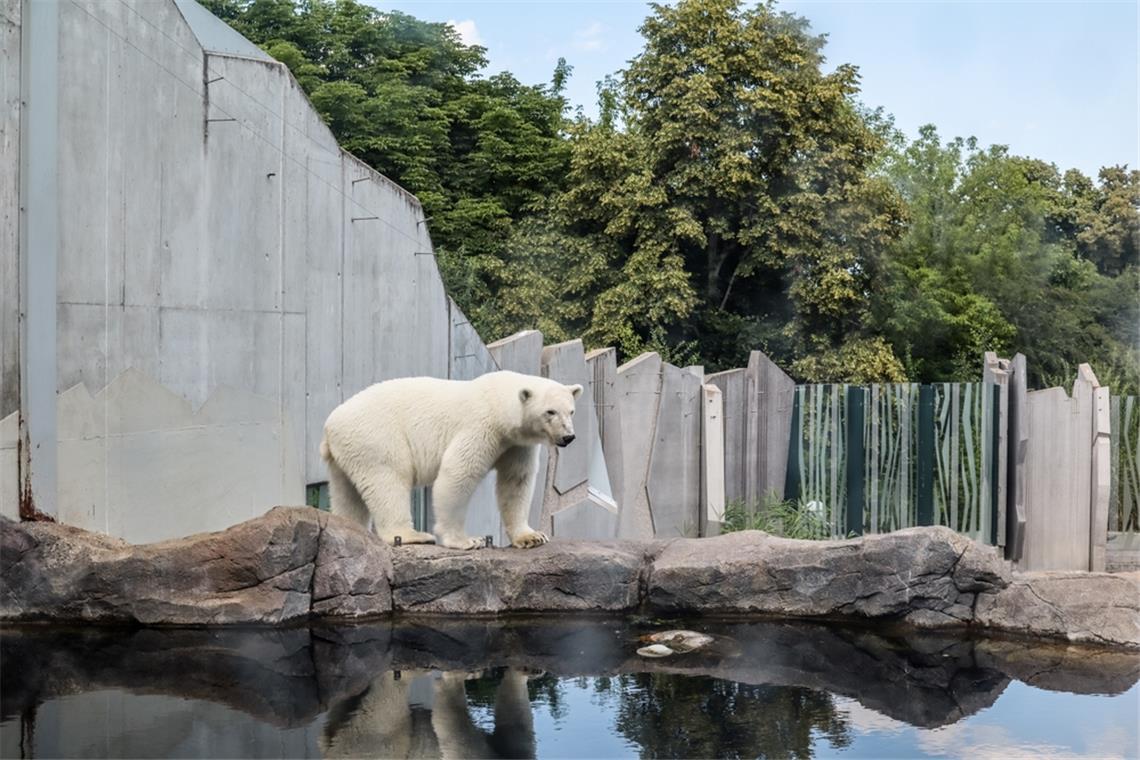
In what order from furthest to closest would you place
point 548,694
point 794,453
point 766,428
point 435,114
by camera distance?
point 435,114
point 794,453
point 766,428
point 548,694

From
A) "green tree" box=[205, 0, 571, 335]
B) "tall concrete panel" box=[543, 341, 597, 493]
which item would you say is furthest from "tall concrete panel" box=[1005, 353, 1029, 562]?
"green tree" box=[205, 0, 571, 335]

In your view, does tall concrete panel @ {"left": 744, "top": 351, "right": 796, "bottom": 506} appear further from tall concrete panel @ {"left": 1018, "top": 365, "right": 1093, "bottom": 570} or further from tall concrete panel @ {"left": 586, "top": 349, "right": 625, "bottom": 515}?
tall concrete panel @ {"left": 1018, "top": 365, "right": 1093, "bottom": 570}

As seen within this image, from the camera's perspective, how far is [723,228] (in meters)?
15.1

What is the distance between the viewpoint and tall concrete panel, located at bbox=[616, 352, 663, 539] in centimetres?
866

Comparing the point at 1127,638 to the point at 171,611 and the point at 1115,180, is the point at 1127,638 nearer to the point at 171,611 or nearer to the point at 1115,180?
the point at 171,611

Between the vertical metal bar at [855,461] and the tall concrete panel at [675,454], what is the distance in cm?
123

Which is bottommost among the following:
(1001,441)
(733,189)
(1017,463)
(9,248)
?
(1017,463)

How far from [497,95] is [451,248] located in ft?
15.5

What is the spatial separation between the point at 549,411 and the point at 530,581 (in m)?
0.80

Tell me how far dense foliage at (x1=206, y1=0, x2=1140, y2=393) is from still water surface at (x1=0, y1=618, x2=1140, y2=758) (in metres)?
8.11

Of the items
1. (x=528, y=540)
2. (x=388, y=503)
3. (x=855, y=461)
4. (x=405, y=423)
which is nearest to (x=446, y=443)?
(x=405, y=423)

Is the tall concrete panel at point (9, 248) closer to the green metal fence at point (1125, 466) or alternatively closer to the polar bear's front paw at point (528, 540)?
the polar bear's front paw at point (528, 540)

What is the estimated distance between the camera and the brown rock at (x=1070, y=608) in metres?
4.93

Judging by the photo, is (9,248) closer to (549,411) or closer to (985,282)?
(549,411)
